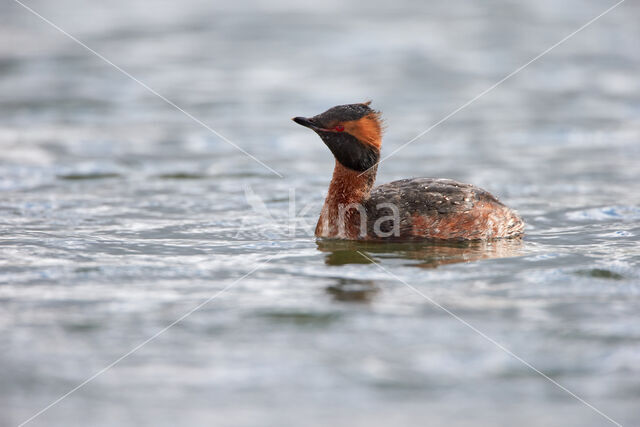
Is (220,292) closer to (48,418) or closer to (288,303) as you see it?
(288,303)

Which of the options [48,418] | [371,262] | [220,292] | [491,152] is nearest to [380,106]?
[491,152]

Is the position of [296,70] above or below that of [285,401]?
above

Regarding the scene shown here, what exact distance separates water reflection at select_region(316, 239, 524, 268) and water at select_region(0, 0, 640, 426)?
4 cm

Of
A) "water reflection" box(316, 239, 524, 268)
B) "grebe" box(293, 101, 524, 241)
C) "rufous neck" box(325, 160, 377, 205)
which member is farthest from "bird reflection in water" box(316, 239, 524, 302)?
"rufous neck" box(325, 160, 377, 205)

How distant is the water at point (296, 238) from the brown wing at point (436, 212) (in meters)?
0.24

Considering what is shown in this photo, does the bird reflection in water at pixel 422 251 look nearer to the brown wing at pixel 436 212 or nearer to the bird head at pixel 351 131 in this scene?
the brown wing at pixel 436 212

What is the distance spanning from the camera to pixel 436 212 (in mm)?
8375

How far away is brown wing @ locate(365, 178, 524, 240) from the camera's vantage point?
8320mm

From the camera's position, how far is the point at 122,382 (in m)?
5.38

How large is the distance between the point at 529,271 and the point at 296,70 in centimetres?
1163

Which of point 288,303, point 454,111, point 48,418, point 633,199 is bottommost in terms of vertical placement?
point 48,418

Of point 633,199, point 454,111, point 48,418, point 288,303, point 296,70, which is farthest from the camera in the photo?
point 296,70

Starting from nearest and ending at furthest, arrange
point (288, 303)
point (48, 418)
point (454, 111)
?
point (48, 418)
point (288, 303)
point (454, 111)

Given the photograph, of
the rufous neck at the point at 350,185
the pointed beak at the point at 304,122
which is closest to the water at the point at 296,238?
the rufous neck at the point at 350,185
